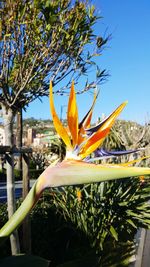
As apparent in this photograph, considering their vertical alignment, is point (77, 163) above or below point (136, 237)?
above

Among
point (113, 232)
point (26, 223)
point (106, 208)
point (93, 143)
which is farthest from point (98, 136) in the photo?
point (106, 208)

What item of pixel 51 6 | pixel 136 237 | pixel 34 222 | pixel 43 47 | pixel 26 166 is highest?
Result: pixel 51 6

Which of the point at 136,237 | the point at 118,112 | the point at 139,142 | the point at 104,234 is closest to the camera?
the point at 118,112

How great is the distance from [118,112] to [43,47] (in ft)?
6.93

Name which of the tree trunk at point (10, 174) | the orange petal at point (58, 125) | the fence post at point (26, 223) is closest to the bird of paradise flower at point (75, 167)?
the orange petal at point (58, 125)

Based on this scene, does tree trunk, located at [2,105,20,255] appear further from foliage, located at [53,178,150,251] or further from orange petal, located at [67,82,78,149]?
orange petal, located at [67,82,78,149]

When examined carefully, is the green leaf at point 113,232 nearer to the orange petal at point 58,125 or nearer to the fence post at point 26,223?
the fence post at point 26,223

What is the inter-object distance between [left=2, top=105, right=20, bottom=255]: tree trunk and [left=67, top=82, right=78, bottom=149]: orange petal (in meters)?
1.85

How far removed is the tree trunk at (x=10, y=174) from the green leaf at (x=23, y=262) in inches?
81.2

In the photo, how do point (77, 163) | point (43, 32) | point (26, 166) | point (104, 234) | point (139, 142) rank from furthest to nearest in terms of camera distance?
point (139, 142)
point (104, 234)
point (26, 166)
point (43, 32)
point (77, 163)

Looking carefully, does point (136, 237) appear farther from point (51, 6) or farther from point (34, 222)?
→ point (51, 6)

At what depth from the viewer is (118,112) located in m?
1.13

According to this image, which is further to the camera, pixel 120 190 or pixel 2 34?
pixel 120 190

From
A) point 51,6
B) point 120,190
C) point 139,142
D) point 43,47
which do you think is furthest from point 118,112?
point 139,142
